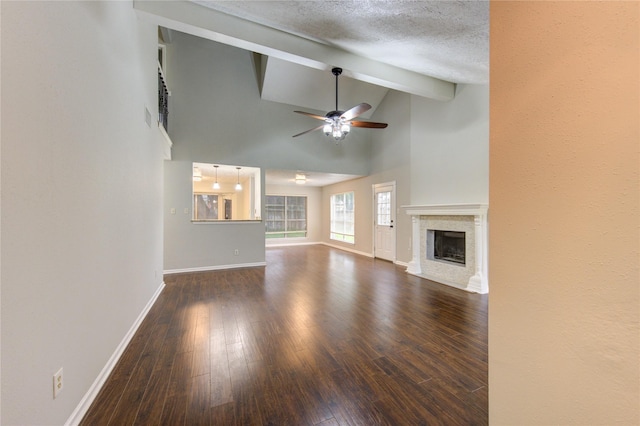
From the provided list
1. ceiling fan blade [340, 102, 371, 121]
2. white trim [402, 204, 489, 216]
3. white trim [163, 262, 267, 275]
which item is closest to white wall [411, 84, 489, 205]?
white trim [402, 204, 489, 216]

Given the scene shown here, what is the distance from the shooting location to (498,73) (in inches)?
40.4

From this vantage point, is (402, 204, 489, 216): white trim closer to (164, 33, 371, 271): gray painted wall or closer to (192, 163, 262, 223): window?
(164, 33, 371, 271): gray painted wall

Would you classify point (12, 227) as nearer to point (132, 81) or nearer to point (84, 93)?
point (84, 93)

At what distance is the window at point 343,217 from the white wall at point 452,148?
284 cm

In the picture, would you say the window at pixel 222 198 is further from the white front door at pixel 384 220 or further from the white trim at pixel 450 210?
A: the white trim at pixel 450 210

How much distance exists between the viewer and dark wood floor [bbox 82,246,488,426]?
5.33 ft

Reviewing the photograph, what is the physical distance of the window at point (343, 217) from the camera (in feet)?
27.0

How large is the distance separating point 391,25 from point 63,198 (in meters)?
3.31

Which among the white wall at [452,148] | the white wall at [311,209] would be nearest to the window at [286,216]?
the white wall at [311,209]

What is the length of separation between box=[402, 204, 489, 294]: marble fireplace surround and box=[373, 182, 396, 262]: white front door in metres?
1.02

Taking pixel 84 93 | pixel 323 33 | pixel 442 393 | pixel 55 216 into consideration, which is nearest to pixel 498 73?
pixel 442 393

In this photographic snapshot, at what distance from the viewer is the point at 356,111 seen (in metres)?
3.55

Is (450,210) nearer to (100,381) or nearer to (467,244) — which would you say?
(467,244)

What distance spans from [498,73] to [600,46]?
0.31m
